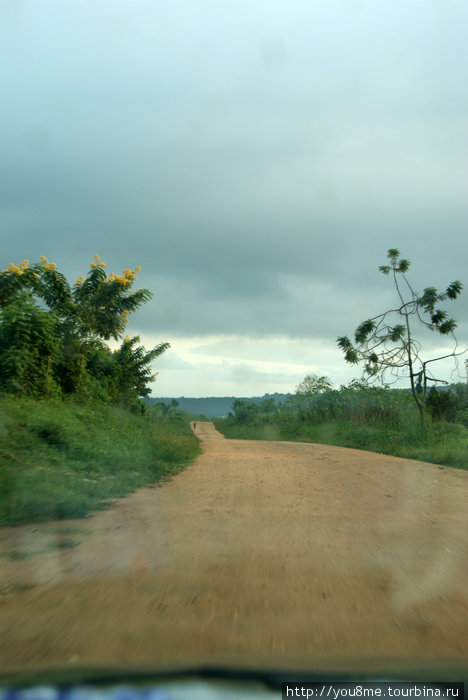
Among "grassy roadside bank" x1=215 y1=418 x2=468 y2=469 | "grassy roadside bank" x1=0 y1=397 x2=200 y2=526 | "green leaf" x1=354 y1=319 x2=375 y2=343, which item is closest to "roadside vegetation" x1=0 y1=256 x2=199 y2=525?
"grassy roadside bank" x1=0 y1=397 x2=200 y2=526

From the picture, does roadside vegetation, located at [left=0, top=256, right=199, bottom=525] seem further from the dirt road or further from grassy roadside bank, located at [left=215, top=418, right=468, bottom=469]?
grassy roadside bank, located at [left=215, top=418, right=468, bottom=469]

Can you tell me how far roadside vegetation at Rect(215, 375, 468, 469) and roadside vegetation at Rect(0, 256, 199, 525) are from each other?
21.8 feet

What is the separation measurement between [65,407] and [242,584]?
8719 mm

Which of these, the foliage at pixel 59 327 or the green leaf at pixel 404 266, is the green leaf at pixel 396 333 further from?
the foliage at pixel 59 327

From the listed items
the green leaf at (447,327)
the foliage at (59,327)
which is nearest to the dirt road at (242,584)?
the foliage at (59,327)

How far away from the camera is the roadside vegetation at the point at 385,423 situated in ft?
51.4

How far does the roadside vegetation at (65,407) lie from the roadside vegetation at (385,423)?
665cm

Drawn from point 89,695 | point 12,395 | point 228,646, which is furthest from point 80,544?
point 12,395

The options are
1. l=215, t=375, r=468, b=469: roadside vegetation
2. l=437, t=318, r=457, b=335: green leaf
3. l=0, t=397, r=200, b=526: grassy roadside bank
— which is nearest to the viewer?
l=0, t=397, r=200, b=526: grassy roadside bank

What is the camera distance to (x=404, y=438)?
58.8 ft

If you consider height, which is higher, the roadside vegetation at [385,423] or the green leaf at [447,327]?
the green leaf at [447,327]

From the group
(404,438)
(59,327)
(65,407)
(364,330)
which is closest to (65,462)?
(65,407)

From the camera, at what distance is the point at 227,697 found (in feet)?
6.74

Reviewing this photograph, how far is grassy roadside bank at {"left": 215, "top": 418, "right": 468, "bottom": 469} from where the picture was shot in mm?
13719
